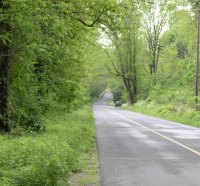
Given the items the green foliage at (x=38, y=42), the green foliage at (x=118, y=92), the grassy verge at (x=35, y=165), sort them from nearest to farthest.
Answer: the grassy verge at (x=35, y=165)
the green foliage at (x=38, y=42)
the green foliage at (x=118, y=92)

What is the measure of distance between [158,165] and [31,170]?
4502 mm

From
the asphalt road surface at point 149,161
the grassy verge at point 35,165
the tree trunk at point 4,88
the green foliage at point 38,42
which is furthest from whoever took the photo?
the tree trunk at point 4,88

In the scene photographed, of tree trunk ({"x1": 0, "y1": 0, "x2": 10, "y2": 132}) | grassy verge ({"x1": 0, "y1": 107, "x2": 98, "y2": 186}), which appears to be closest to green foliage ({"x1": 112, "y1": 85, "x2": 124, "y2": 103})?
tree trunk ({"x1": 0, "y1": 0, "x2": 10, "y2": 132})

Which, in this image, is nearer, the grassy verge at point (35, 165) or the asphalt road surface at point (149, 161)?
the grassy verge at point (35, 165)

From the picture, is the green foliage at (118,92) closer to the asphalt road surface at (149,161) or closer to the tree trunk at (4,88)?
the asphalt road surface at (149,161)

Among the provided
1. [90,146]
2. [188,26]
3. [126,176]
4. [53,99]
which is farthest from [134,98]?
[126,176]

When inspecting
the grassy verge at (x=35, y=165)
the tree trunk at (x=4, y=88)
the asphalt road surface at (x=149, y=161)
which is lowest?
the asphalt road surface at (x=149, y=161)

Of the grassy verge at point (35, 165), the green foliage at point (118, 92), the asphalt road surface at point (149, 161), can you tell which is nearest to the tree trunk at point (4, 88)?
the asphalt road surface at point (149, 161)

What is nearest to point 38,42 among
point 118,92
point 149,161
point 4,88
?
point 4,88

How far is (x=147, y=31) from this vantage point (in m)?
66.8

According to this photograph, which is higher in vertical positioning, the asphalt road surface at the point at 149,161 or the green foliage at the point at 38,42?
the green foliage at the point at 38,42

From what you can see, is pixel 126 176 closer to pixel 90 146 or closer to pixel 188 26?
pixel 90 146

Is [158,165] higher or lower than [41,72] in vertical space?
lower

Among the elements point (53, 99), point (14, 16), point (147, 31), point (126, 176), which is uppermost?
point (147, 31)
